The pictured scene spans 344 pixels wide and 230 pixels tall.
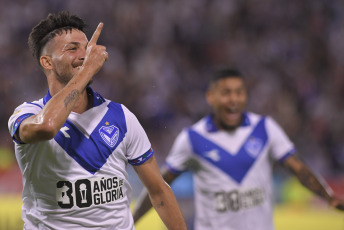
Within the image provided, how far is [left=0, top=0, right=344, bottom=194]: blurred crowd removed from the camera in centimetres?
926

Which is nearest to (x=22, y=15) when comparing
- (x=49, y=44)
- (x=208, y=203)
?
(x=208, y=203)

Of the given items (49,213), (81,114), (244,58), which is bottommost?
(244,58)

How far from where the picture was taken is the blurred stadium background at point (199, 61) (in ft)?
29.0

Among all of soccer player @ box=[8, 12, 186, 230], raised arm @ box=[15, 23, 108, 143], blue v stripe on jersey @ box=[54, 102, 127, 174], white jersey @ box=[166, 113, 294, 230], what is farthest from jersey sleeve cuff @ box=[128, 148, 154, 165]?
white jersey @ box=[166, 113, 294, 230]

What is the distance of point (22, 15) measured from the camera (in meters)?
11.8

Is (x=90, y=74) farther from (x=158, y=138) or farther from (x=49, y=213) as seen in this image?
(x=158, y=138)

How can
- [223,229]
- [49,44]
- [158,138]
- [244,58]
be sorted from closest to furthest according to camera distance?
[49,44]
[223,229]
[158,138]
[244,58]

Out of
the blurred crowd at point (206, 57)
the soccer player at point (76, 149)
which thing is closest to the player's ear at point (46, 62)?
the soccer player at point (76, 149)

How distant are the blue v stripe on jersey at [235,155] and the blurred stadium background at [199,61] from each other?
2.32 metres

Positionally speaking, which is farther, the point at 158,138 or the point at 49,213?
the point at 158,138

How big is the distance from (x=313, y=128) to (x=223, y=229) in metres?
5.09

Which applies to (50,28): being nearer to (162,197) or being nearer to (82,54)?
(82,54)

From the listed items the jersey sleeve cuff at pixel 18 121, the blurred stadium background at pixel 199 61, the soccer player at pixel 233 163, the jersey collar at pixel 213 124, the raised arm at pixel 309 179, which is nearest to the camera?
the jersey sleeve cuff at pixel 18 121

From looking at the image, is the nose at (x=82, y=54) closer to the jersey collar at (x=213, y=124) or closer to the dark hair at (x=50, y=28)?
the dark hair at (x=50, y=28)
